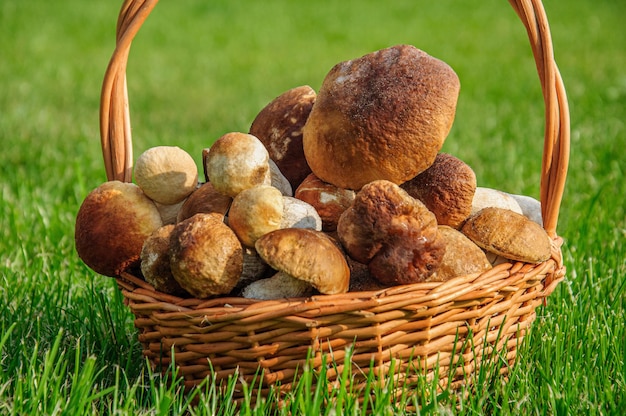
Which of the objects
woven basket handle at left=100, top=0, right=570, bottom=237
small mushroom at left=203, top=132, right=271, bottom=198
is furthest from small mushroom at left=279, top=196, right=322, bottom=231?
woven basket handle at left=100, top=0, right=570, bottom=237

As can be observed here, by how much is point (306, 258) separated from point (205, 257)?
240mm

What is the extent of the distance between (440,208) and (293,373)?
596 millimetres

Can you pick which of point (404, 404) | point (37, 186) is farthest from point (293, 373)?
point (37, 186)

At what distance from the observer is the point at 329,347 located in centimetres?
164

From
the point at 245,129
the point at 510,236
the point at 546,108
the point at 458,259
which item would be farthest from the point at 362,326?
the point at 245,129

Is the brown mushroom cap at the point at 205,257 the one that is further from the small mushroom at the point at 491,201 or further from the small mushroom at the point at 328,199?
the small mushroom at the point at 491,201

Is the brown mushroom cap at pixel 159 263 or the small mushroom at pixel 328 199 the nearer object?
the brown mushroom cap at pixel 159 263

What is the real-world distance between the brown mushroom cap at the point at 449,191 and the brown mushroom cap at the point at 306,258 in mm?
394

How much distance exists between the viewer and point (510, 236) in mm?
1816

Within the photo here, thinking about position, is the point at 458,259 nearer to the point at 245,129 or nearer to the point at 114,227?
the point at 114,227

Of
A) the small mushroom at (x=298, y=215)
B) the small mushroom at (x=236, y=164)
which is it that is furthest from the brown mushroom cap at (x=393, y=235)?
the small mushroom at (x=236, y=164)

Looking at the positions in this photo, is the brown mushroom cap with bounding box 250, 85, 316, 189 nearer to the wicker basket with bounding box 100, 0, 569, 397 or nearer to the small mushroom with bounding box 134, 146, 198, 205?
the small mushroom with bounding box 134, 146, 198, 205

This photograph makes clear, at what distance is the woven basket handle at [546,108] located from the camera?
76.6 inches

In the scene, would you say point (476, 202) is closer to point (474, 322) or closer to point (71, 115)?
point (474, 322)
